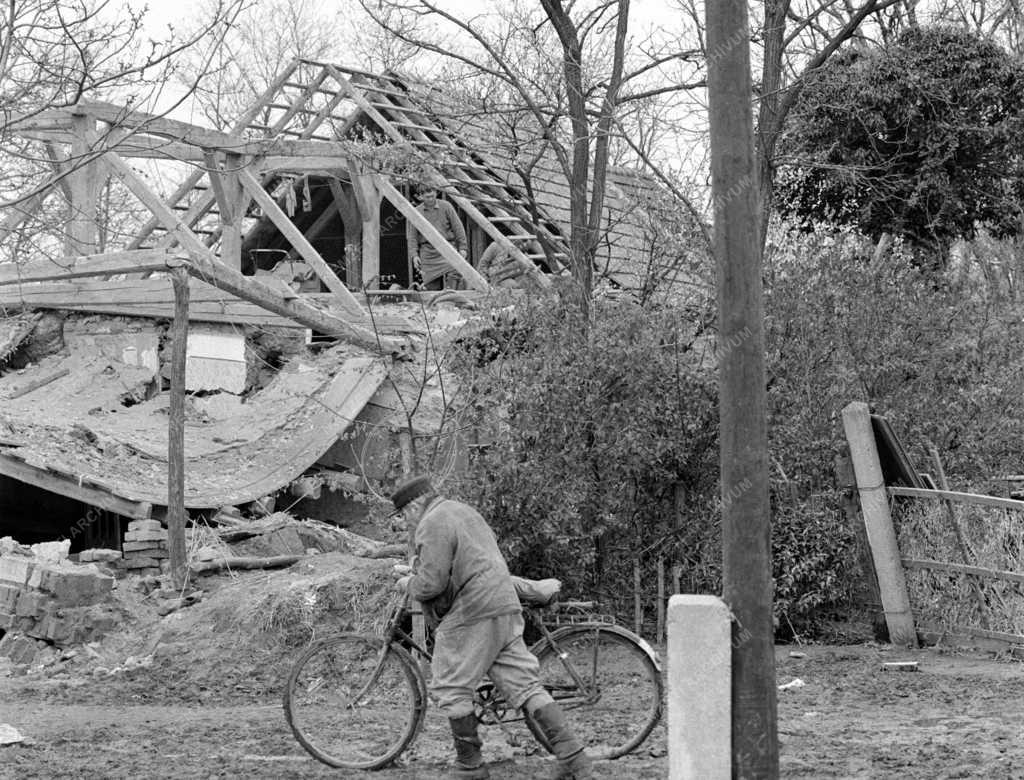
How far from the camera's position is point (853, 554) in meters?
10.7

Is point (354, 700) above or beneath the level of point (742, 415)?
beneath

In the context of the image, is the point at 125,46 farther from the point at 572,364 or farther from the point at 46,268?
the point at 46,268

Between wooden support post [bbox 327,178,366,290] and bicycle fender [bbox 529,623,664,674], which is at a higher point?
wooden support post [bbox 327,178,366,290]

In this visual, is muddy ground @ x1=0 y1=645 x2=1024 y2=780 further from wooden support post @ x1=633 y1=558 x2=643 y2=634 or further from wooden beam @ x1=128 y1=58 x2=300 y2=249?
wooden beam @ x1=128 y1=58 x2=300 y2=249

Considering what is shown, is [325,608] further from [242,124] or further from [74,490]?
[242,124]

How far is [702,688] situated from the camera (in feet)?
19.3

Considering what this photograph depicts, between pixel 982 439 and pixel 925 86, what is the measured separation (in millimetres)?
6669

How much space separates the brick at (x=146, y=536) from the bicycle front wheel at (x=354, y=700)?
222 inches

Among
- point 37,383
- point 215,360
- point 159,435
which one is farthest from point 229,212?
point 159,435

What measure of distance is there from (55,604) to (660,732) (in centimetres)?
591

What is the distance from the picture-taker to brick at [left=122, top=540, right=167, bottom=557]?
41.8 feet

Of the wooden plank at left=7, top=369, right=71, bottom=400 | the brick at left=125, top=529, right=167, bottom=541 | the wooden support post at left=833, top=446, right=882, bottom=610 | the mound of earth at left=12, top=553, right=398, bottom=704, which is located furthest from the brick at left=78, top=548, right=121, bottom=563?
the wooden support post at left=833, top=446, right=882, bottom=610

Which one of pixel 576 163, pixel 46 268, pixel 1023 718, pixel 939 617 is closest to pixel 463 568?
pixel 1023 718

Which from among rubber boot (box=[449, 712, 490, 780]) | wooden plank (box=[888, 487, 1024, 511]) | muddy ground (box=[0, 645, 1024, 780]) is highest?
wooden plank (box=[888, 487, 1024, 511])
